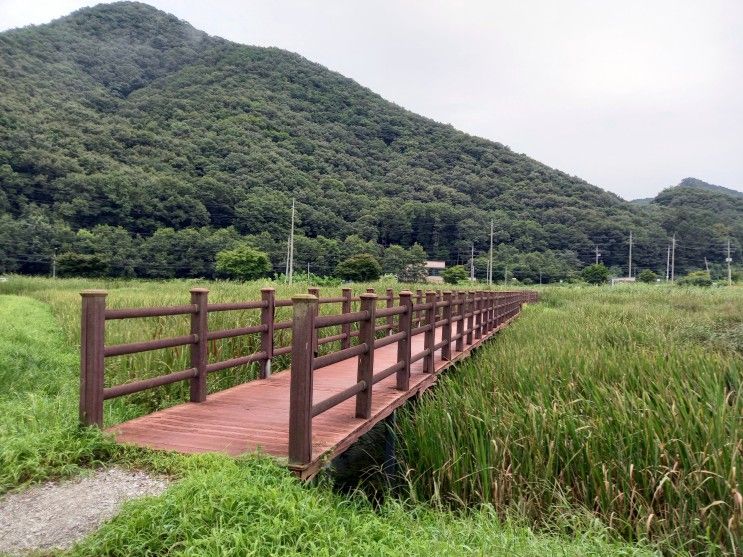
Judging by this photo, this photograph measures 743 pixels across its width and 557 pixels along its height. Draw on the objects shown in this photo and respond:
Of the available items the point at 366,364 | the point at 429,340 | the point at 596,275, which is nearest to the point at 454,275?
the point at 596,275

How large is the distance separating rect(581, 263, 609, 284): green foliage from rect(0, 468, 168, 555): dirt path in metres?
68.7

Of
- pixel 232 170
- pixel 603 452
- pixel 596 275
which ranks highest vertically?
pixel 232 170

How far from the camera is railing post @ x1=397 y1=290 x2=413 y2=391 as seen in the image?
554 centimetres

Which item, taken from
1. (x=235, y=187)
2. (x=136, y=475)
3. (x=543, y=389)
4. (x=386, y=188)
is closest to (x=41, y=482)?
(x=136, y=475)

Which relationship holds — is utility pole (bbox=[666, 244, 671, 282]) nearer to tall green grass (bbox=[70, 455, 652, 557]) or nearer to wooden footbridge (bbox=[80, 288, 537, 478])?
wooden footbridge (bbox=[80, 288, 537, 478])

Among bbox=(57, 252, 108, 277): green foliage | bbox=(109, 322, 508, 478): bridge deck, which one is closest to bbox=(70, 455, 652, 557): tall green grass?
bbox=(109, 322, 508, 478): bridge deck

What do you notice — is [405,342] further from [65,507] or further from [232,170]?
[232,170]

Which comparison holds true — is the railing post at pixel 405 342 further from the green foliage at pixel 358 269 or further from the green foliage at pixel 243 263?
the green foliage at pixel 358 269

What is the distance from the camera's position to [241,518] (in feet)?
9.23

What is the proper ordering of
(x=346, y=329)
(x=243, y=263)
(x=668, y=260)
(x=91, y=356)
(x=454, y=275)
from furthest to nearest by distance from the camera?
(x=668, y=260) → (x=454, y=275) → (x=243, y=263) → (x=346, y=329) → (x=91, y=356)

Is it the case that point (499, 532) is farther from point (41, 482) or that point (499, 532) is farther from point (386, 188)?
point (386, 188)

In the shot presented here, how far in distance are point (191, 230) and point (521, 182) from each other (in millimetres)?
57758

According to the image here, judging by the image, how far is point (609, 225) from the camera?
82.4 m

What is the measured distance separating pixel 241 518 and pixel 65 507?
0.96 m
